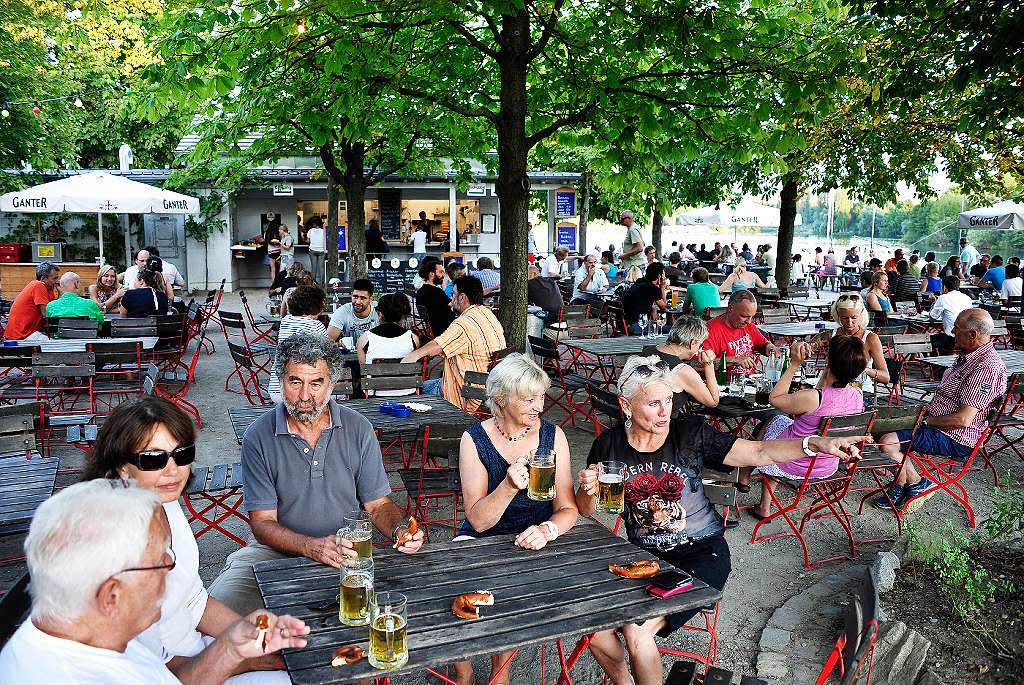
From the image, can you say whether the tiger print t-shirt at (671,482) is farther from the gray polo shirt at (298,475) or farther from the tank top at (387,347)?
the tank top at (387,347)

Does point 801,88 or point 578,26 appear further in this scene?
point 578,26

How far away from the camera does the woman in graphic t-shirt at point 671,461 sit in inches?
143

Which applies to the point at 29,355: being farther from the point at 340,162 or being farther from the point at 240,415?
the point at 340,162

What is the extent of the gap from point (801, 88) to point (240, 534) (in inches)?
227

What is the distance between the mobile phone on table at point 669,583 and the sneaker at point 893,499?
152 inches

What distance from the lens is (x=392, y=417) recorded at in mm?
5562

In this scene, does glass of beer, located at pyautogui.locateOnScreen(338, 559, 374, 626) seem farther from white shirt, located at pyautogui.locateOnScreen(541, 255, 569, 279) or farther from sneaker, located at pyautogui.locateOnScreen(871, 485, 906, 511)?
white shirt, located at pyautogui.locateOnScreen(541, 255, 569, 279)

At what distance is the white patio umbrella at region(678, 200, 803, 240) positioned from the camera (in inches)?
1252

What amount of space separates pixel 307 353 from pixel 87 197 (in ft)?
39.4

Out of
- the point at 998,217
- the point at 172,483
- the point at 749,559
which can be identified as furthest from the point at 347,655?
the point at 998,217

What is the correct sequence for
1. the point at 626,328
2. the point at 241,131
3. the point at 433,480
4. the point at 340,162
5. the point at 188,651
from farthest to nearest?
1. the point at 340,162
2. the point at 626,328
3. the point at 241,131
4. the point at 433,480
5. the point at 188,651

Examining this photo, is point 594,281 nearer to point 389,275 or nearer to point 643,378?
point 389,275

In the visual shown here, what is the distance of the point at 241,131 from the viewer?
855 centimetres

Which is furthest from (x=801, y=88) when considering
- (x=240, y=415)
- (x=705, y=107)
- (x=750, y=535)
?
(x=240, y=415)
